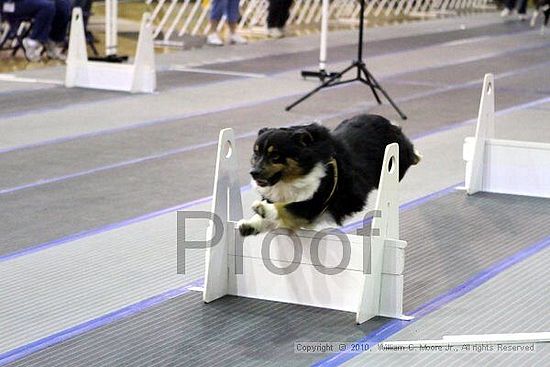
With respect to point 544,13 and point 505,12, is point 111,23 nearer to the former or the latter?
point 544,13

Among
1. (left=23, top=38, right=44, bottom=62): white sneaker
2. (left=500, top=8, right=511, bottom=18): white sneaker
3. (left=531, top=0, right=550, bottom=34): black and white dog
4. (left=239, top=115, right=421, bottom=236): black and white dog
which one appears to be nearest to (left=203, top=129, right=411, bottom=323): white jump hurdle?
(left=239, top=115, right=421, bottom=236): black and white dog

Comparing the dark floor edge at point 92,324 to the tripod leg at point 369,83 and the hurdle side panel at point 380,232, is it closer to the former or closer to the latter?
the hurdle side panel at point 380,232

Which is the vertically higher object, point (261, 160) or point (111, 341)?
point (261, 160)

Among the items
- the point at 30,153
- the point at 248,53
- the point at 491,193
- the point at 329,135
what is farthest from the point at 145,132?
the point at 248,53

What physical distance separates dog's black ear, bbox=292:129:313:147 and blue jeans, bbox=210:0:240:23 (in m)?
9.40

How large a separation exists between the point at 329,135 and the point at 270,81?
20.7 feet

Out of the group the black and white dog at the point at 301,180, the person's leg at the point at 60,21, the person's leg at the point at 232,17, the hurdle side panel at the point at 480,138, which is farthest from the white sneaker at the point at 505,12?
the black and white dog at the point at 301,180

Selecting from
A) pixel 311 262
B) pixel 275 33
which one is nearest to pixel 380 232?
pixel 311 262

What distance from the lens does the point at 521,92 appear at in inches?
393

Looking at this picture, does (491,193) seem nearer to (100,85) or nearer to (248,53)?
(100,85)

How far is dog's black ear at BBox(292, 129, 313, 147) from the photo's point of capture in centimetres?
377

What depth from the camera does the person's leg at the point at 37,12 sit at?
1106 centimetres

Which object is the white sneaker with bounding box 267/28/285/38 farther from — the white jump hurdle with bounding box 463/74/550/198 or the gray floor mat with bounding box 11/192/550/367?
the gray floor mat with bounding box 11/192/550/367

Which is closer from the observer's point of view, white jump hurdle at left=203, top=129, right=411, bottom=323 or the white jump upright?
white jump hurdle at left=203, top=129, right=411, bottom=323
